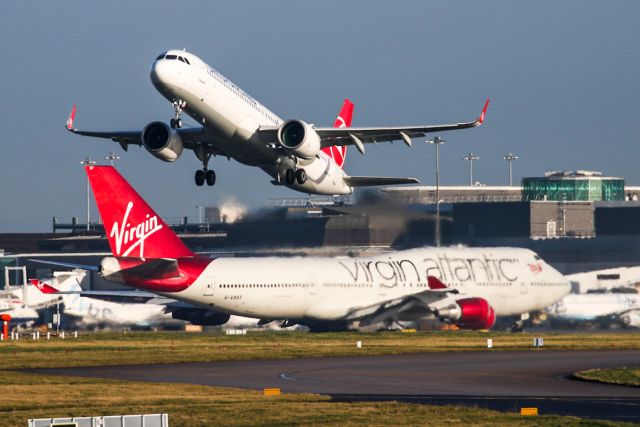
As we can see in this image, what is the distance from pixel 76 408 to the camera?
117ft

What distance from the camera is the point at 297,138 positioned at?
58.6m

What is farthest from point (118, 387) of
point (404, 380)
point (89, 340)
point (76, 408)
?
point (89, 340)

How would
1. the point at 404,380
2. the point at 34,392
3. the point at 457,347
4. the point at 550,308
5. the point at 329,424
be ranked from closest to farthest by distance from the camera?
1. the point at 329,424
2. the point at 34,392
3. the point at 404,380
4. the point at 457,347
5. the point at 550,308

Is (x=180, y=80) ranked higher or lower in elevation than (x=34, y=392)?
higher

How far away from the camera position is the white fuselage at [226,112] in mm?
53156

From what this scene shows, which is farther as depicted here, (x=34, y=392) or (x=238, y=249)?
(x=238, y=249)

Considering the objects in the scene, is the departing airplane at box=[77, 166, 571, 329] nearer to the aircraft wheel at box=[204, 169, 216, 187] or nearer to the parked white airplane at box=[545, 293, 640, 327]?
the parked white airplane at box=[545, 293, 640, 327]

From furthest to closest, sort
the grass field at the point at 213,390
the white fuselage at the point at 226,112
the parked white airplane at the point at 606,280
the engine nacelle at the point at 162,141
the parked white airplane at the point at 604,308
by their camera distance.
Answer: the parked white airplane at the point at 606,280 < the parked white airplane at the point at 604,308 < the engine nacelle at the point at 162,141 < the white fuselage at the point at 226,112 < the grass field at the point at 213,390

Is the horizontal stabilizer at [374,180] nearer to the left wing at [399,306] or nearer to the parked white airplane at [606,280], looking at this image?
the left wing at [399,306]

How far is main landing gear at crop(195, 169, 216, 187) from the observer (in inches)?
2522

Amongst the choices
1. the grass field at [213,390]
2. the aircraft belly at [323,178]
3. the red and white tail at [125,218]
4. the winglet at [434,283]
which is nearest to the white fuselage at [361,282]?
the winglet at [434,283]

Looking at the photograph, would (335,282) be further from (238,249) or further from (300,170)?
(300,170)

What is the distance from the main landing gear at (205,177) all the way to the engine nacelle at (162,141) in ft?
12.8

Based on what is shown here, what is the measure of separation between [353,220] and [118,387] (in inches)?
2376
